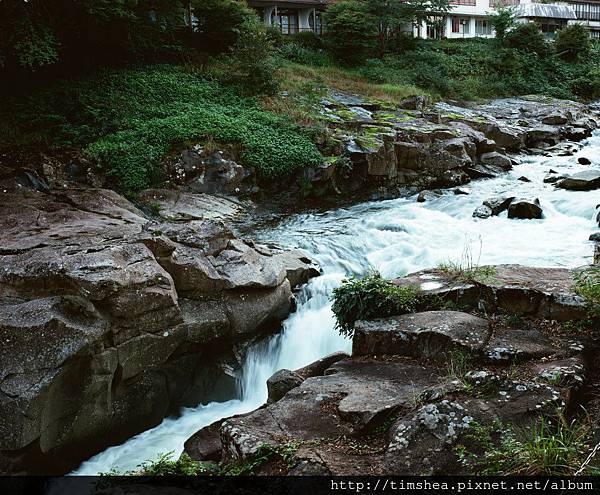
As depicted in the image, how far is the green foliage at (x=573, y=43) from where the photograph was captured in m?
38.2

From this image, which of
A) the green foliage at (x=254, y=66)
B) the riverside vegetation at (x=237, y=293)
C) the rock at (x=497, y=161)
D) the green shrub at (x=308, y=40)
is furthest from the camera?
the green shrub at (x=308, y=40)

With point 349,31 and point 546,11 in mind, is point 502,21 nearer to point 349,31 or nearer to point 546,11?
point 349,31

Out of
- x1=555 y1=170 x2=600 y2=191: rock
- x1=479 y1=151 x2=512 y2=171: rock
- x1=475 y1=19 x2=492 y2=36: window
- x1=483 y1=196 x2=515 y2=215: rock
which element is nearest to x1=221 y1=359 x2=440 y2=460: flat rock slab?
x1=483 y1=196 x2=515 y2=215: rock

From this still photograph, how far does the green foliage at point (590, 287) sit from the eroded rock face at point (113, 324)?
4794mm

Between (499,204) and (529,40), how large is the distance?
1073 inches

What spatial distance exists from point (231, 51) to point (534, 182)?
14.0 metres

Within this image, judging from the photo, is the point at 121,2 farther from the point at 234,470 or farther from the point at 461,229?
the point at 234,470

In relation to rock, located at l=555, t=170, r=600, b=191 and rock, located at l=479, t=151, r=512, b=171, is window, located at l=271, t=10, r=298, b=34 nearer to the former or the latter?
rock, located at l=479, t=151, r=512, b=171

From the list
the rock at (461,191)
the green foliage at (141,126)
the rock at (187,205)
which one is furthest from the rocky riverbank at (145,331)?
the rock at (461,191)

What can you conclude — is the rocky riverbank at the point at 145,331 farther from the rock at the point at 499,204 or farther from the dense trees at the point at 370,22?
the dense trees at the point at 370,22

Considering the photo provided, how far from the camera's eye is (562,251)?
11.8 m

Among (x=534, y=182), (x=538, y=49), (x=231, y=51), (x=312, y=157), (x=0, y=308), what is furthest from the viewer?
(x=538, y=49)

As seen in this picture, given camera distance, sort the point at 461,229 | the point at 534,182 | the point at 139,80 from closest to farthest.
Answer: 1. the point at 461,229
2. the point at 534,182
3. the point at 139,80

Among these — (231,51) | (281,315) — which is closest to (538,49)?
(231,51)
